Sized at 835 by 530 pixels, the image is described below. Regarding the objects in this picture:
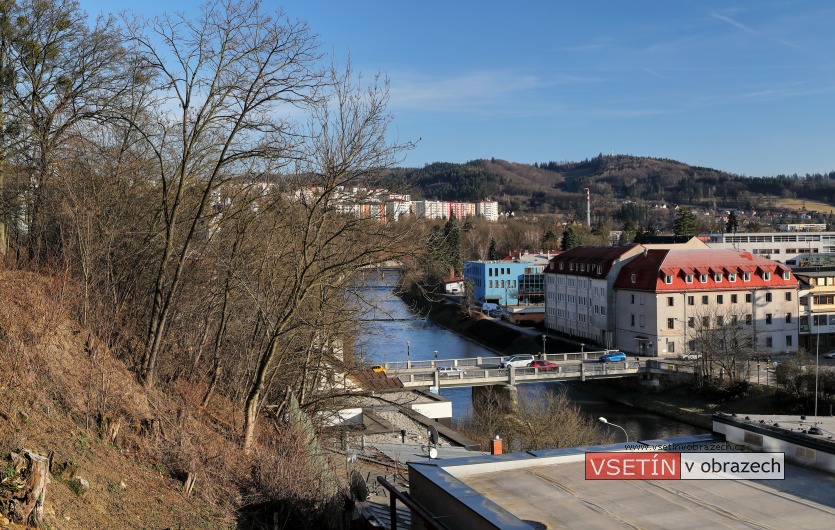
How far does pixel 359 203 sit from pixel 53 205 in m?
4.68

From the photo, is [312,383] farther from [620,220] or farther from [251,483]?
[620,220]

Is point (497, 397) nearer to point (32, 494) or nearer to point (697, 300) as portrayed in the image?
point (697, 300)

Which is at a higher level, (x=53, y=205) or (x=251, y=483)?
(x=53, y=205)

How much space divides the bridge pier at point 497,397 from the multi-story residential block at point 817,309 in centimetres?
2060

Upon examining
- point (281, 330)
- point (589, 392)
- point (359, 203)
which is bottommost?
point (589, 392)

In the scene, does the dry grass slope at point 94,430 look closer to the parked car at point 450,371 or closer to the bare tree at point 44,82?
the bare tree at point 44,82

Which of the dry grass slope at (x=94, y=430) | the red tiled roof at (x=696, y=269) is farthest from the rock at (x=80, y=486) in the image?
the red tiled roof at (x=696, y=269)

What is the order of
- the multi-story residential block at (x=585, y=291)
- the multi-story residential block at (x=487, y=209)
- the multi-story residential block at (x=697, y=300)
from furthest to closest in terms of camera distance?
the multi-story residential block at (x=487, y=209) < the multi-story residential block at (x=585, y=291) < the multi-story residential block at (x=697, y=300)

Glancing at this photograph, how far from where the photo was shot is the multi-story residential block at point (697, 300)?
142 feet

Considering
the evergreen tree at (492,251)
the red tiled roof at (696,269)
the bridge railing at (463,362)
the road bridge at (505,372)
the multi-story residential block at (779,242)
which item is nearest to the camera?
the road bridge at (505,372)

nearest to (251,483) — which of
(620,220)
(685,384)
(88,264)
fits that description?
(88,264)

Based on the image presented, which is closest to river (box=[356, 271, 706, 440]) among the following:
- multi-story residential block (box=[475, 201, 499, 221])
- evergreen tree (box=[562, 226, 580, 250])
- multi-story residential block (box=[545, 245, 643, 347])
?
multi-story residential block (box=[545, 245, 643, 347])

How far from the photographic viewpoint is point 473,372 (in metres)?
36.5

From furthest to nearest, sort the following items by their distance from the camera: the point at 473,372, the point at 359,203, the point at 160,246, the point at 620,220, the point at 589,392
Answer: the point at 620,220 → the point at 589,392 → the point at 473,372 → the point at 160,246 → the point at 359,203
